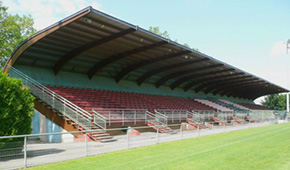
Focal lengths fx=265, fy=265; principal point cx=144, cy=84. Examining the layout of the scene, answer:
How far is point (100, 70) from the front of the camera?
1096 inches

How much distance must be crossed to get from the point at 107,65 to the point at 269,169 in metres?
21.1

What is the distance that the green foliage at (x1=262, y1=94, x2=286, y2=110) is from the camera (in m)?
83.7

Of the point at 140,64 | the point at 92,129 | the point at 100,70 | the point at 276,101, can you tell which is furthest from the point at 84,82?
the point at 276,101

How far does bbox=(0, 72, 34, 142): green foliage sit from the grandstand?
532 cm

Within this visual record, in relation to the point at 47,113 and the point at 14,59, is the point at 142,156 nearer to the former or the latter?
the point at 47,113

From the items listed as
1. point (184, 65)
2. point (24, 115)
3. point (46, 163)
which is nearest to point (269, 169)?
point (46, 163)

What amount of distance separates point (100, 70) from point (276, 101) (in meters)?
74.9

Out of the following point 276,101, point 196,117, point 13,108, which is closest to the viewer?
point 13,108

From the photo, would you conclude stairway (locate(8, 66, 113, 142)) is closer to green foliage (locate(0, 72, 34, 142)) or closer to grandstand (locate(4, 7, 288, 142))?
grandstand (locate(4, 7, 288, 142))

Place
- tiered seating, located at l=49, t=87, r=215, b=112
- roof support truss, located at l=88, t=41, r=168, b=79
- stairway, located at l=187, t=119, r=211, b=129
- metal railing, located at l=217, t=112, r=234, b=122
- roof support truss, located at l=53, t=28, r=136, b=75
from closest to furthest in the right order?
roof support truss, located at l=53, t=28, r=136, b=75 → tiered seating, located at l=49, t=87, r=215, b=112 → roof support truss, located at l=88, t=41, r=168, b=79 → stairway, located at l=187, t=119, r=211, b=129 → metal railing, located at l=217, t=112, r=234, b=122

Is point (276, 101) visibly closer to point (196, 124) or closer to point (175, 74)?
point (175, 74)

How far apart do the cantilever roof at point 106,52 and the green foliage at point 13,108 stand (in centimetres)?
633

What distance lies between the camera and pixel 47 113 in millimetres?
17328

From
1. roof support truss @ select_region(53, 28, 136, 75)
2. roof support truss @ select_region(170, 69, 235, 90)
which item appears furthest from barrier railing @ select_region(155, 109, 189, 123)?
roof support truss @ select_region(170, 69, 235, 90)
